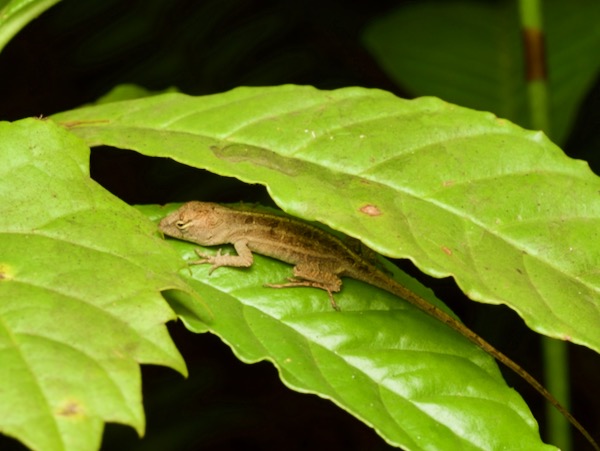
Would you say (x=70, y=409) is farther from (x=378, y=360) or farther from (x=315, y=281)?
(x=315, y=281)

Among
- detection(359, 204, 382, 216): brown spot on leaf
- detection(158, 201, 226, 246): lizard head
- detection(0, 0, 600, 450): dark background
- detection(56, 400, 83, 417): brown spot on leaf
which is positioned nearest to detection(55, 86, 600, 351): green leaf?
detection(359, 204, 382, 216): brown spot on leaf

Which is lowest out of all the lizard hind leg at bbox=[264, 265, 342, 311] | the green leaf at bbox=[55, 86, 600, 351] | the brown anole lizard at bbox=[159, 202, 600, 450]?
the brown anole lizard at bbox=[159, 202, 600, 450]

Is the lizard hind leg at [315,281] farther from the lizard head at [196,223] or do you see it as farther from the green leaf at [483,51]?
the green leaf at [483,51]

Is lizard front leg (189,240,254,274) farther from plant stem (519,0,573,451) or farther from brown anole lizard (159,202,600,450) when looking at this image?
plant stem (519,0,573,451)

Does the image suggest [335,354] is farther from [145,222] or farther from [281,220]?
[281,220]

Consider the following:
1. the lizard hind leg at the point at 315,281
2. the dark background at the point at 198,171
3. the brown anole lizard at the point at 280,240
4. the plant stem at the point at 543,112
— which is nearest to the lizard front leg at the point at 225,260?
the brown anole lizard at the point at 280,240

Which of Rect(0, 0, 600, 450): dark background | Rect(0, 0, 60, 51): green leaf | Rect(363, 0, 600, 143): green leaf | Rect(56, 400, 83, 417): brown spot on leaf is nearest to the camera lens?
Rect(56, 400, 83, 417): brown spot on leaf
